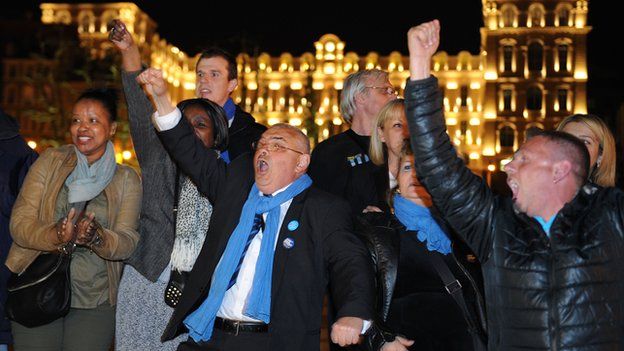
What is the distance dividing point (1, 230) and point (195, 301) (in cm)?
175

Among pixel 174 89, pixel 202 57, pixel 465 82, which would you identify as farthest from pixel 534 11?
pixel 202 57

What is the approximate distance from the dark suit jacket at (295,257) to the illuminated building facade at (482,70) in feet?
151

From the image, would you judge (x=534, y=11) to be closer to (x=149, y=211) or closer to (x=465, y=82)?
(x=465, y=82)

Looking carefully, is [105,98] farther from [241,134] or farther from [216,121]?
[241,134]

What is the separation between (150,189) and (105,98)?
645 mm

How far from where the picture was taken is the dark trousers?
3781 mm

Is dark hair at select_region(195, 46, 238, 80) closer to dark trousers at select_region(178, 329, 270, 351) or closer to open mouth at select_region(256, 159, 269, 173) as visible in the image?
open mouth at select_region(256, 159, 269, 173)

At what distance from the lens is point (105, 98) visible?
4863 mm

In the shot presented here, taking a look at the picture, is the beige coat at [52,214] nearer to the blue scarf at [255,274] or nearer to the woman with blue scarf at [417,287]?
the blue scarf at [255,274]

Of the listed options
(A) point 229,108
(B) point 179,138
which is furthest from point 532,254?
(A) point 229,108

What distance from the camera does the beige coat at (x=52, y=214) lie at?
4.37 meters

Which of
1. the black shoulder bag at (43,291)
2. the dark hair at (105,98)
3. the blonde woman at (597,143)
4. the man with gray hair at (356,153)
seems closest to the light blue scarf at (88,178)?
the black shoulder bag at (43,291)

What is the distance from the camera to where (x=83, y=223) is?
13.7 feet

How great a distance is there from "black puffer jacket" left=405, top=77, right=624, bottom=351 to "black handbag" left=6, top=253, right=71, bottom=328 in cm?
212
